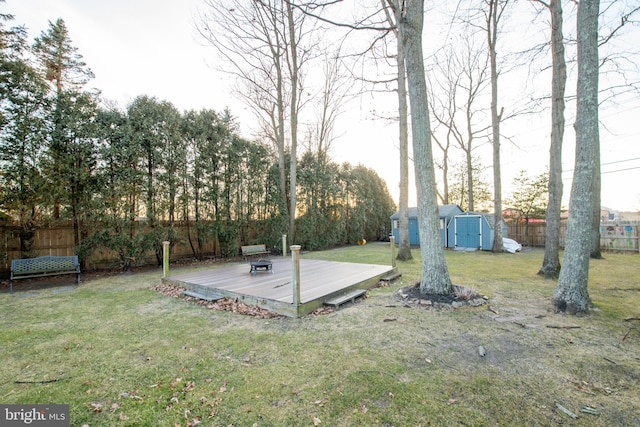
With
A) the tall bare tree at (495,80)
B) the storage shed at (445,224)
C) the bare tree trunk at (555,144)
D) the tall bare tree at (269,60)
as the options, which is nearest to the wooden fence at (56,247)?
the tall bare tree at (269,60)

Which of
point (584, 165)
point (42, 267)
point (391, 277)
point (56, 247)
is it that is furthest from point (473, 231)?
point (56, 247)

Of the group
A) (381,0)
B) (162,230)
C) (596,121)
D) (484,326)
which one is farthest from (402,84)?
(162,230)

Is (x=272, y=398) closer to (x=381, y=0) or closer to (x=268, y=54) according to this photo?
(x=381, y=0)

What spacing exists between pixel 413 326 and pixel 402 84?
8.14m

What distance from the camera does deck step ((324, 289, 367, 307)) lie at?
4566 mm

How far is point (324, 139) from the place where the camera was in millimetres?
18438

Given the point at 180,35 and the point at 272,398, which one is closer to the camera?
Result: the point at 272,398

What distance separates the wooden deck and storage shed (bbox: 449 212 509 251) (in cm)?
913

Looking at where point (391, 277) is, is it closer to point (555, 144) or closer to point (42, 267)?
point (555, 144)

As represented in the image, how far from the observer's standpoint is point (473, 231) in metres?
14.0

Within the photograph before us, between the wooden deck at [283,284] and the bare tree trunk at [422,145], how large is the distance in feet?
5.07

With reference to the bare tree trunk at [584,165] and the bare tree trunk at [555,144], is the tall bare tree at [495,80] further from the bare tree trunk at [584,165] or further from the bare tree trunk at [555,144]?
the bare tree trunk at [584,165]

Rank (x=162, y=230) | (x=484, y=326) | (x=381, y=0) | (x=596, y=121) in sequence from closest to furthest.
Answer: (x=484, y=326), (x=596, y=121), (x=381, y=0), (x=162, y=230)

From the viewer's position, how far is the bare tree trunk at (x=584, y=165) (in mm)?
4113
